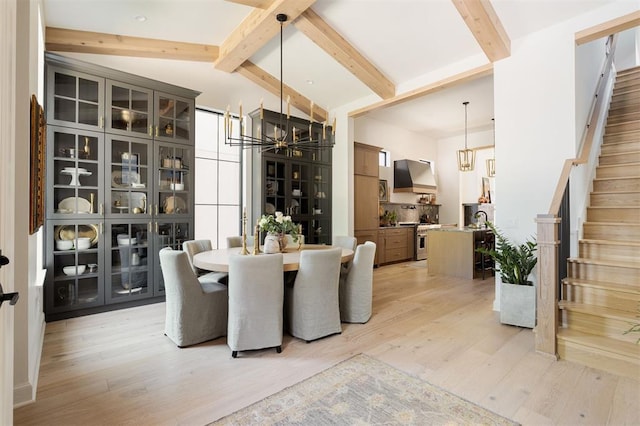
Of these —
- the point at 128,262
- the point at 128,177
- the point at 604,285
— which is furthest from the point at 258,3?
the point at 604,285

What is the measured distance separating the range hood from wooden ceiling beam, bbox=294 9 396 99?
2926mm

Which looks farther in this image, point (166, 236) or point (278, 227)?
point (166, 236)

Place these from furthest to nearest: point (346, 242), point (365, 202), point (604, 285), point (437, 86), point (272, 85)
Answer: point (365, 202) < point (272, 85) < point (437, 86) < point (346, 242) < point (604, 285)

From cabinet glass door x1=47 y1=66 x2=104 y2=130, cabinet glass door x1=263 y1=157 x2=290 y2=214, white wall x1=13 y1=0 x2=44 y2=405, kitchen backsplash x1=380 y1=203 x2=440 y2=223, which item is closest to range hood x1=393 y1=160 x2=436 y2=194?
kitchen backsplash x1=380 y1=203 x2=440 y2=223

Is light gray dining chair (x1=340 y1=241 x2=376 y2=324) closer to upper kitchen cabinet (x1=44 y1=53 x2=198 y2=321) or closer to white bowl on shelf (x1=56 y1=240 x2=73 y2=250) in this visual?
upper kitchen cabinet (x1=44 y1=53 x2=198 y2=321)

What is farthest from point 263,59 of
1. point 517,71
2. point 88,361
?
point 88,361

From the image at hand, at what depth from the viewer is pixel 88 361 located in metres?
2.53

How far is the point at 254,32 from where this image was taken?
3.74 meters

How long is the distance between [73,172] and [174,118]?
1330 millimetres

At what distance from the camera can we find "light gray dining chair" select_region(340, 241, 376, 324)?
3355mm

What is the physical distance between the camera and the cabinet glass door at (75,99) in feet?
11.2

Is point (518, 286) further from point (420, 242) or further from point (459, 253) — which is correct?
point (420, 242)

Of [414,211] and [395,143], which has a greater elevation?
[395,143]

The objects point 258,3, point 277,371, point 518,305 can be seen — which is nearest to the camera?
point 277,371
